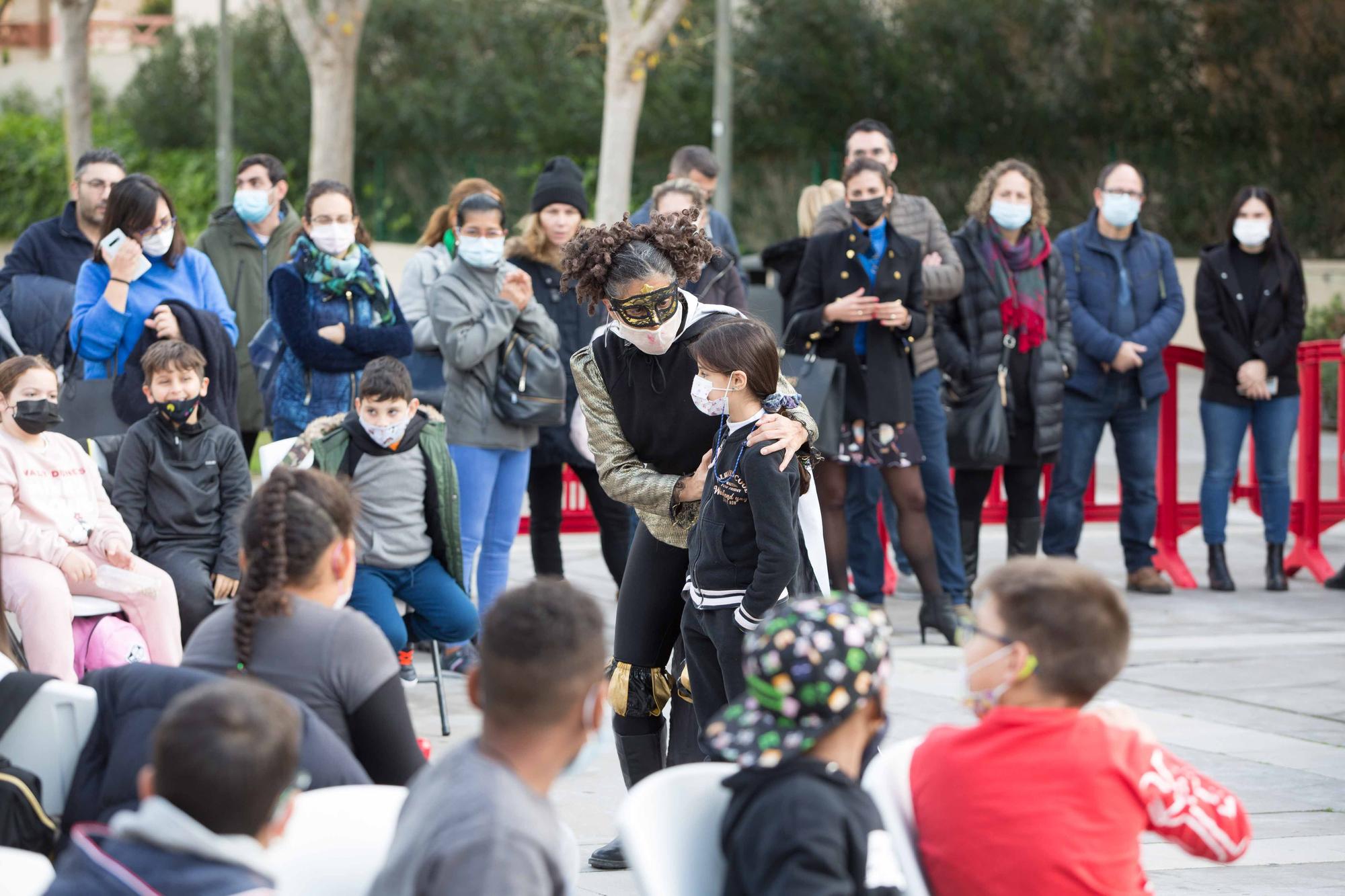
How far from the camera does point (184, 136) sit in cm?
2934

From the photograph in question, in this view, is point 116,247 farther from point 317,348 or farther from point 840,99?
point 840,99

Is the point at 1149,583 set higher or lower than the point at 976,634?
lower

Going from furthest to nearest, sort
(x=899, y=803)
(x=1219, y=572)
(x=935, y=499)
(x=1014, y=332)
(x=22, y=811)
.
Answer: (x=1219, y=572) < (x=1014, y=332) < (x=935, y=499) < (x=22, y=811) < (x=899, y=803)

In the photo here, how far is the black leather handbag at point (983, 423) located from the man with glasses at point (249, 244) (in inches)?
130

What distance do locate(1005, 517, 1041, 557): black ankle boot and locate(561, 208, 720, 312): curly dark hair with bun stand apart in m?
3.90

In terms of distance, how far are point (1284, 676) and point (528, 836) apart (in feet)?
18.1

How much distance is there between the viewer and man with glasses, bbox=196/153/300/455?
800 centimetres

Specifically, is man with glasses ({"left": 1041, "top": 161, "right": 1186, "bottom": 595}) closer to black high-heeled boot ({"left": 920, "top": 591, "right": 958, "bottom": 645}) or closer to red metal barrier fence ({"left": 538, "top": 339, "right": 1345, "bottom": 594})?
red metal barrier fence ({"left": 538, "top": 339, "right": 1345, "bottom": 594})

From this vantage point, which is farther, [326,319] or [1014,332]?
[1014,332]

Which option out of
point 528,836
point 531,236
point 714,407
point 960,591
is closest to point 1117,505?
point 960,591

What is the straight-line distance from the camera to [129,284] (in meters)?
6.69

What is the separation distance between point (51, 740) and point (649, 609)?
2.07 metres

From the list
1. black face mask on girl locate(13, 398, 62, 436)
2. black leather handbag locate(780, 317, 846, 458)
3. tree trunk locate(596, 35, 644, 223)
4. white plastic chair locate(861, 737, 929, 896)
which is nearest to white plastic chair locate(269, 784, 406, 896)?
white plastic chair locate(861, 737, 929, 896)

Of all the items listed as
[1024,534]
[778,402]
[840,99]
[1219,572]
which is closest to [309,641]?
[778,402]
